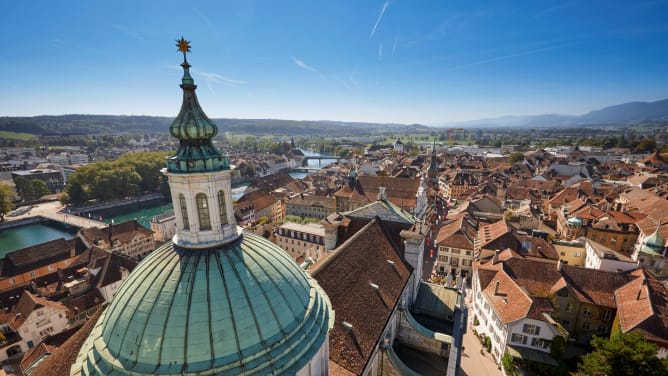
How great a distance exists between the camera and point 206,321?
278 inches

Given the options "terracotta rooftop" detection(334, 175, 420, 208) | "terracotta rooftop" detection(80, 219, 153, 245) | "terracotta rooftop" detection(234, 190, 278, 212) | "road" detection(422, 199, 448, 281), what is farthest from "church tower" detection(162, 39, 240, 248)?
"terracotta rooftop" detection(234, 190, 278, 212)

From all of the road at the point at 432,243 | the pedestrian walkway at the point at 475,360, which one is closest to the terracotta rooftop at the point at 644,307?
the pedestrian walkway at the point at 475,360

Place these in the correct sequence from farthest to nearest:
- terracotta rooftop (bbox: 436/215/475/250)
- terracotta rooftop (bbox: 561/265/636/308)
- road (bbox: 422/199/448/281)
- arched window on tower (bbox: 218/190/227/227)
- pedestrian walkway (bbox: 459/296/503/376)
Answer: road (bbox: 422/199/448/281) → terracotta rooftop (bbox: 436/215/475/250) → terracotta rooftop (bbox: 561/265/636/308) → pedestrian walkway (bbox: 459/296/503/376) → arched window on tower (bbox: 218/190/227/227)

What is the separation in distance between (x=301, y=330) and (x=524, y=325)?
21.9 metres

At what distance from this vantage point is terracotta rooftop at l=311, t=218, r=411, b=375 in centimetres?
1199

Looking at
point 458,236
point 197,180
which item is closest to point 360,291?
point 197,180

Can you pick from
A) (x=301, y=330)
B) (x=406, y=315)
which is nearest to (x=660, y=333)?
(x=406, y=315)

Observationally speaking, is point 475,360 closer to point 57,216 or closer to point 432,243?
point 432,243

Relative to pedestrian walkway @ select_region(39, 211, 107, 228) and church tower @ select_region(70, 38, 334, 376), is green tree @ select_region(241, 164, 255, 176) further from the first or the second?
church tower @ select_region(70, 38, 334, 376)

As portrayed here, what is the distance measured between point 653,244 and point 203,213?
4019 cm

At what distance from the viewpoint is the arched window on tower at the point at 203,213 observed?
339 inches

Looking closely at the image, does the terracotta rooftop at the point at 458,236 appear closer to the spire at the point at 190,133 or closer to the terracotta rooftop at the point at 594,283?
the terracotta rooftop at the point at 594,283

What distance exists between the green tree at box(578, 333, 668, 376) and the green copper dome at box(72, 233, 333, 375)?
61.2 feet

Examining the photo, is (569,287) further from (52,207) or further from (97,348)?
(52,207)
